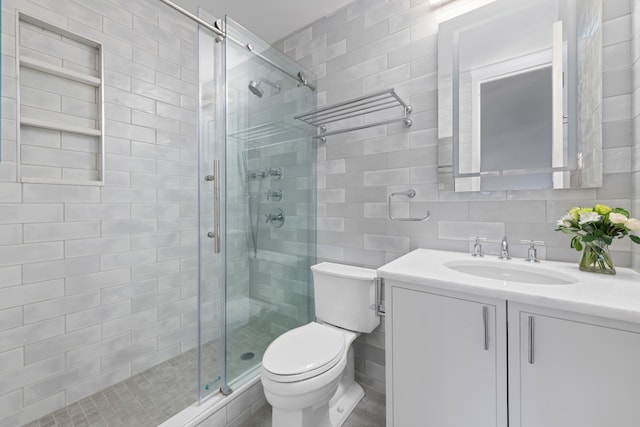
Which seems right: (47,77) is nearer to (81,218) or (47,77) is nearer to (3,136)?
(3,136)

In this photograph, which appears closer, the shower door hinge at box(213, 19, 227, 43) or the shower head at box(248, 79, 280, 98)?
the shower door hinge at box(213, 19, 227, 43)

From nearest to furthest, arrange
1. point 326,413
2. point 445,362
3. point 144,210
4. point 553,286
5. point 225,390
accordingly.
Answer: point 553,286, point 445,362, point 326,413, point 225,390, point 144,210

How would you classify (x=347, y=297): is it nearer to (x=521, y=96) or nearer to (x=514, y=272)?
(x=514, y=272)

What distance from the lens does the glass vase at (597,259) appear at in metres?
1.07

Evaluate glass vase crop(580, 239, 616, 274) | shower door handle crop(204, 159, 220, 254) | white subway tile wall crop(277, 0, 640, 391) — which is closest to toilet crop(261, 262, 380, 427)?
white subway tile wall crop(277, 0, 640, 391)

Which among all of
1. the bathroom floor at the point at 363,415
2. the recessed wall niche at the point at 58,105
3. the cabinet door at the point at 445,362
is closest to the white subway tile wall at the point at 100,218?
the recessed wall niche at the point at 58,105

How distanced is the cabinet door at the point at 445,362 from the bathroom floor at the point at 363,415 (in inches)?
17.1

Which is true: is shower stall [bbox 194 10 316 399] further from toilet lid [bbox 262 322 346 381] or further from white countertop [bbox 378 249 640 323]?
white countertop [bbox 378 249 640 323]

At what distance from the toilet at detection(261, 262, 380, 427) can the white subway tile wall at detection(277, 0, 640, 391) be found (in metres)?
0.28

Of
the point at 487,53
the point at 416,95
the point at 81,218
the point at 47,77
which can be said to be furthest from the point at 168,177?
the point at 487,53

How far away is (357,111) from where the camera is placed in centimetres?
183

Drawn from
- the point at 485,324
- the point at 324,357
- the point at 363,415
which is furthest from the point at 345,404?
the point at 485,324

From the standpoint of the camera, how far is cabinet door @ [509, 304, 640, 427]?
77cm

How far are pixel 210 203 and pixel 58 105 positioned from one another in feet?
3.79
